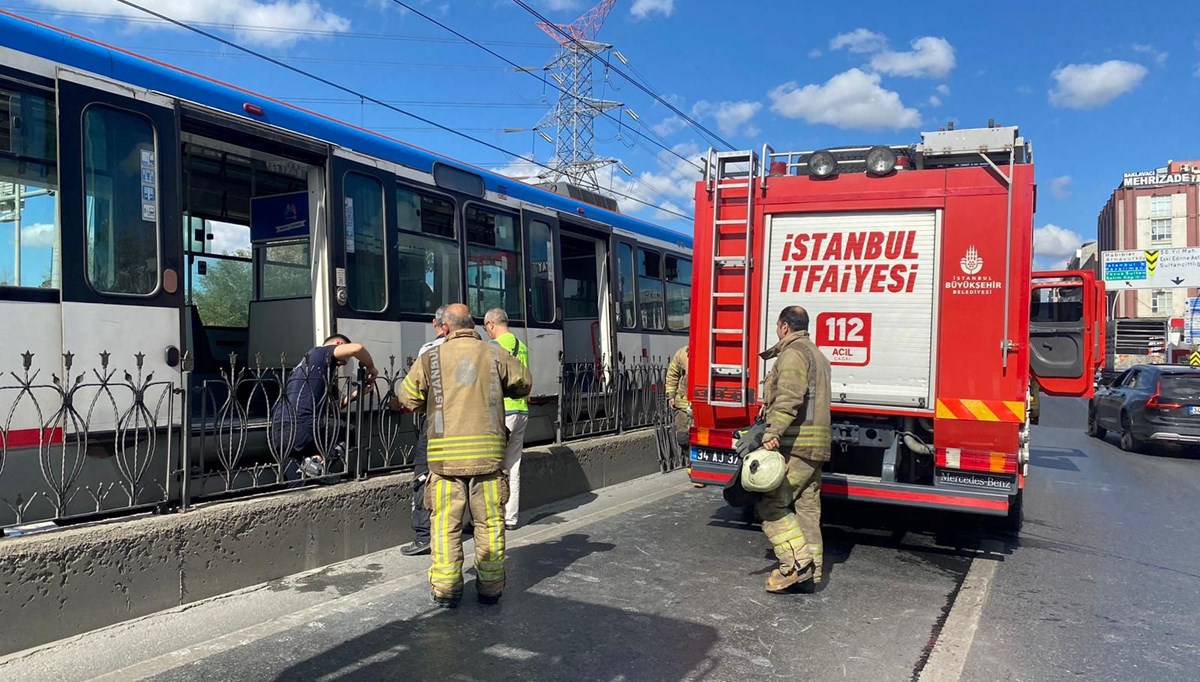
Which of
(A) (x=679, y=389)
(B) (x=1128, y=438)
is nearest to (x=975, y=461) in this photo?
(A) (x=679, y=389)

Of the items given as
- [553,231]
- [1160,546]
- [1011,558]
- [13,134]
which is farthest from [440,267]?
[1160,546]

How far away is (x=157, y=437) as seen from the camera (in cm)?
507

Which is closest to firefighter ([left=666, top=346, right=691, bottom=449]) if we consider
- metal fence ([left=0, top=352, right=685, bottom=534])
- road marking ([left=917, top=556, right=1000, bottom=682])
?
metal fence ([left=0, top=352, right=685, bottom=534])

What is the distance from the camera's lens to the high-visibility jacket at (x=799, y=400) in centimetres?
511

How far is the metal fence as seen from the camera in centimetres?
430

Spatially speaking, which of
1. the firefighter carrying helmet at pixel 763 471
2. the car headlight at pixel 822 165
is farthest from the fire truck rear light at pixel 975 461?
the car headlight at pixel 822 165

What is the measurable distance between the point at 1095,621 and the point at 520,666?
3.51 m

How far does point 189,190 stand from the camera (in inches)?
285

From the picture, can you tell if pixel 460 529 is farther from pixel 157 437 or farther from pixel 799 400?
pixel 799 400

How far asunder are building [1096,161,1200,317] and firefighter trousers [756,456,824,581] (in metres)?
73.7

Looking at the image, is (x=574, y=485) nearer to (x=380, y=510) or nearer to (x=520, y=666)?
(x=380, y=510)

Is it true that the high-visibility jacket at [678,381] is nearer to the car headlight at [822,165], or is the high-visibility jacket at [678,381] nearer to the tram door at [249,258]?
the car headlight at [822,165]

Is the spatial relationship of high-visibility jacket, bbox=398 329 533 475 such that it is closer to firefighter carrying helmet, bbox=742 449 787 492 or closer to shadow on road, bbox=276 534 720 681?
shadow on road, bbox=276 534 720 681

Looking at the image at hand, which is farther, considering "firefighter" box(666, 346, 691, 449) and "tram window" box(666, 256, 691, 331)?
"tram window" box(666, 256, 691, 331)
